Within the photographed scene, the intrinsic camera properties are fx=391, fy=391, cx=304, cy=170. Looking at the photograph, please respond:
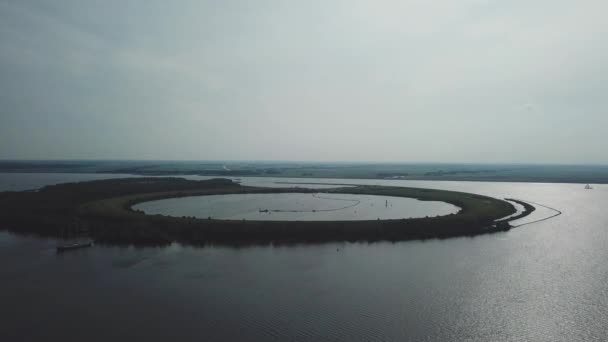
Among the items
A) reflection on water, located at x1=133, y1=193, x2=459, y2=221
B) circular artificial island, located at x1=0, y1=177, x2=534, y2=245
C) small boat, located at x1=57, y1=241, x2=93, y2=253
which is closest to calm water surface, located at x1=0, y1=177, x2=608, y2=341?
small boat, located at x1=57, y1=241, x2=93, y2=253

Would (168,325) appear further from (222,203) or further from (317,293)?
(222,203)

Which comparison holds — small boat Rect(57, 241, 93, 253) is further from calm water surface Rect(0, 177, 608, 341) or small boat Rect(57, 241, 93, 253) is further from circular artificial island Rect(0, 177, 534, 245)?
circular artificial island Rect(0, 177, 534, 245)

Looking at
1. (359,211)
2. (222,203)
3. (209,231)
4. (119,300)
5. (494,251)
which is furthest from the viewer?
(222,203)

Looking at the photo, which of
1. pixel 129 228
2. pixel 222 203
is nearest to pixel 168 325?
pixel 129 228

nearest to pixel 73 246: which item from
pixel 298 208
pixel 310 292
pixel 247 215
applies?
pixel 247 215

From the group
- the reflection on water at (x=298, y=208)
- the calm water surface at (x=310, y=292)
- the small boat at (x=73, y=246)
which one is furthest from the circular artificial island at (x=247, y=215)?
the calm water surface at (x=310, y=292)

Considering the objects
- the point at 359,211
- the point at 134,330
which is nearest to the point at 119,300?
the point at 134,330

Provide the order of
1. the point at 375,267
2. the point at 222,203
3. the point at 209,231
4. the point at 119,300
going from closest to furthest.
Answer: the point at 119,300
the point at 375,267
the point at 209,231
the point at 222,203

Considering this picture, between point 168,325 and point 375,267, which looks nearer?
point 168,325
